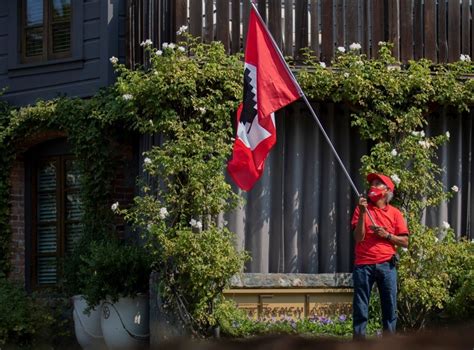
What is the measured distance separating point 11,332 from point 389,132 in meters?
4.48

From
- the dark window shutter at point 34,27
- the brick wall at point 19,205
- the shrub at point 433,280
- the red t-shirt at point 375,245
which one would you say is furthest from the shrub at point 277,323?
the dark window shutter at point 34,27

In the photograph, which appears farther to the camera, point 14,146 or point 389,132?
point 14,146

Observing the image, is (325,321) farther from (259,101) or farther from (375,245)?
(259,101)

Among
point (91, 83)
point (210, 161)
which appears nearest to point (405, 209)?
point (210, 161)

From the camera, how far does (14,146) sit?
43.5 feet

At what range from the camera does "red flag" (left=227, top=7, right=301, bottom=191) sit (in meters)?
9.55

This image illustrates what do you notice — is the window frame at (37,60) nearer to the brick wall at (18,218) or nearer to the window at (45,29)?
the window at (45,29)

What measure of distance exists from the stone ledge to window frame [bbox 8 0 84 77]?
12.1 feet

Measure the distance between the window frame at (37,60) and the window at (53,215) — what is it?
1.11 metres

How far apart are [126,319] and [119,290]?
30cm

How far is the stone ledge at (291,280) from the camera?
36.0 feet

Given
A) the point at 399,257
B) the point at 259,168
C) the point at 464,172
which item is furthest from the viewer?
the point at 464,172

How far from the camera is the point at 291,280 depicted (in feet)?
36.3

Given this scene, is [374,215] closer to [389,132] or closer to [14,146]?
[389,132]
